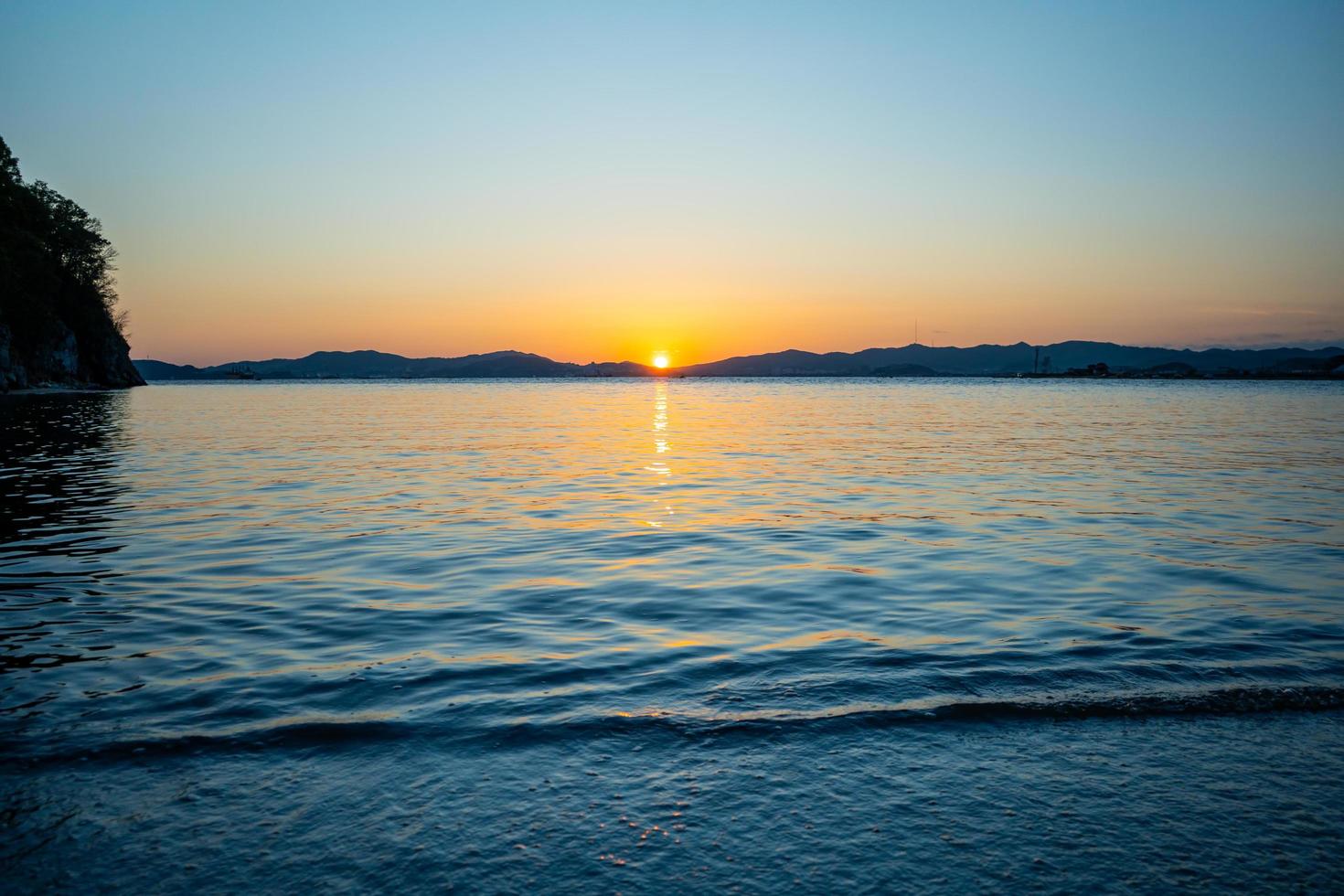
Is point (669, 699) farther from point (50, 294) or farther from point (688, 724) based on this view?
point (50, 294)

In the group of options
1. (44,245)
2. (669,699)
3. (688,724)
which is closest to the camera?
(688,724)

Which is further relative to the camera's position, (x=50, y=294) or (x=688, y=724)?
(x=50, y=294)

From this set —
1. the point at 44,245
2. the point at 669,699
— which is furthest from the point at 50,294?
the point at 669,699

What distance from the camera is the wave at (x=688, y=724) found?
6617 millimetres

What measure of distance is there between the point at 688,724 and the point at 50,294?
13057 centimetres

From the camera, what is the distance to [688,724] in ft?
23.0

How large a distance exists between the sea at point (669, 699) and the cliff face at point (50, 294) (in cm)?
9772

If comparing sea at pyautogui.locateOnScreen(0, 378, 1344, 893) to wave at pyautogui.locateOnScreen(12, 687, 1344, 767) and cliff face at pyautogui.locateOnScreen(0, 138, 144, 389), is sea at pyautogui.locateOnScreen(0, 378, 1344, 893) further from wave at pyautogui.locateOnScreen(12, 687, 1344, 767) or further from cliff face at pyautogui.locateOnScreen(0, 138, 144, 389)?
cliff face at pyautogui.locateOnScreen(0, 138, 144, 389)

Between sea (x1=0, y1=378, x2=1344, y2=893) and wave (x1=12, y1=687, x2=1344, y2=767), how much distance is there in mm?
36

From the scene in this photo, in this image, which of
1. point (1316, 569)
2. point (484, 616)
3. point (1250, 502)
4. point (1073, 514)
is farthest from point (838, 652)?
point (1250, 502)

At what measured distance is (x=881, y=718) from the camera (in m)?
7.10

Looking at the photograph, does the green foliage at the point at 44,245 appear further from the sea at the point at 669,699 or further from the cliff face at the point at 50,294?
the sea at the point at 669,699

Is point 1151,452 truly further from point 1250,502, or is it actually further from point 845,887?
point 845,887

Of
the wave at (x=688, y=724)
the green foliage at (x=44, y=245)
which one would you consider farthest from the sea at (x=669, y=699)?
the green foliage at (x=44, y=245)
